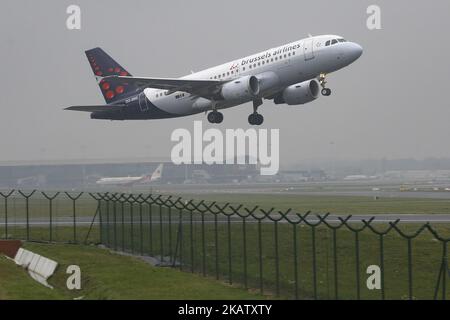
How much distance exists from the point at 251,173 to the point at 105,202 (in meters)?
90.7

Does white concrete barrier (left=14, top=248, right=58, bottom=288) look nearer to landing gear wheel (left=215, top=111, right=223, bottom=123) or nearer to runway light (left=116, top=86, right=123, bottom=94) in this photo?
landing gear wheel (left=215, top=111, right=223, bottom=123)

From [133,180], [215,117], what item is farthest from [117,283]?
[133,180]

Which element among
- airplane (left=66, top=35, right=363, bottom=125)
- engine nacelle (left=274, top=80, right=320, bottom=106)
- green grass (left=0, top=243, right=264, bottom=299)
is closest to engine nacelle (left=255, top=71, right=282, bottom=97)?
airplane (left=66, top=35, right=363, bottom=125)

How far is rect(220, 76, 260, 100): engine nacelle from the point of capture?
2235 inches

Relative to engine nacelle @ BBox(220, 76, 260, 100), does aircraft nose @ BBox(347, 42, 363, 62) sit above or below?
above

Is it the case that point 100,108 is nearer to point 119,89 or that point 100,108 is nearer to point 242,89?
point 119,89

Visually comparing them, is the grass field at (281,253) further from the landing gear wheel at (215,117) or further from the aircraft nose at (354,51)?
the landing gear wheel at (215,117)

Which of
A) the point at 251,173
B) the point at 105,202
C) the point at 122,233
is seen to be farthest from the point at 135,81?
the point at 251,173

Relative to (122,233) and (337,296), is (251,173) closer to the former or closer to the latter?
(122,233)

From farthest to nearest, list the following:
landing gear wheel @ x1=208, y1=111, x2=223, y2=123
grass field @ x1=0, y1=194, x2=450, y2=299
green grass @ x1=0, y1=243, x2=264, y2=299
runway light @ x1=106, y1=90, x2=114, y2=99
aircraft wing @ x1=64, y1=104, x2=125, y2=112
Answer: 1. runway light @ x1=106, y1=90, x2=114, y2=99
2. aircraft wing @ x1=64, y1=104, x2=125, y2=112
3. landing gear wheel @ x1=208, y1=111, x2=223, y2=123
4. grass field @ x1=0, y1=194, x2=450, y2=299
5. green grass @ x1=0, y1=243, x2=264, y2=299

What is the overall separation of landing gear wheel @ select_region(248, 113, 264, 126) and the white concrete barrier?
34795 mm

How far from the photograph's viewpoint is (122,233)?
109 ft

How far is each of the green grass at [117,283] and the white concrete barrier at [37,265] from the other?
263mm

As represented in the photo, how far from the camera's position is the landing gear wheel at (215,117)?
63.3m
